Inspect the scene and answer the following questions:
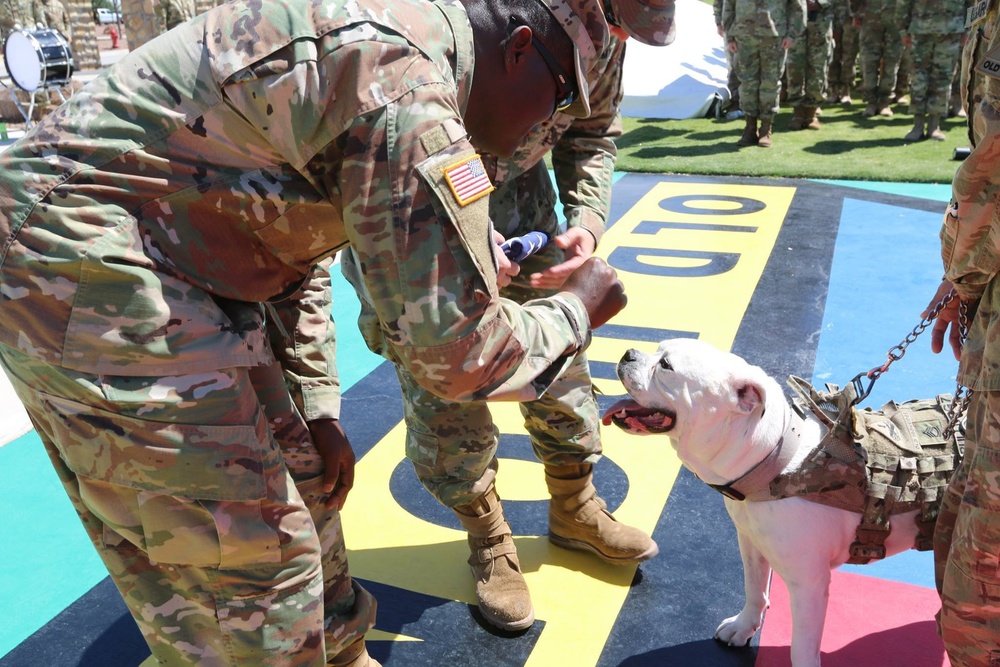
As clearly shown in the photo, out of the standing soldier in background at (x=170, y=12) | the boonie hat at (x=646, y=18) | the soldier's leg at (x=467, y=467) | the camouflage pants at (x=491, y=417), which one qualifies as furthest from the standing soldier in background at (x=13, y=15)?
the boonie hat at (x=646, y=18)

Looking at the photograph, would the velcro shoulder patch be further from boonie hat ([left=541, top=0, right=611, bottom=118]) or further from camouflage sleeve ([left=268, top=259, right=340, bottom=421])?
camouflage sleeve ([left=268, top=259, right=340, bottom=421])

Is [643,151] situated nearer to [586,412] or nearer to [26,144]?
[586,412]

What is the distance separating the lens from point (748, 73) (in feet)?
35.0

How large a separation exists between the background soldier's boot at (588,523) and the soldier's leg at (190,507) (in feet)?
5.36

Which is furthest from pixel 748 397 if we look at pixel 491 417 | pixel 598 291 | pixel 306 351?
pixel 306 351

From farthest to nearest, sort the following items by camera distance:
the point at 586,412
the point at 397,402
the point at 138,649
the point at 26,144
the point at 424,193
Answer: the point at 397,402
the point at 586,412
the point at 138,649
the point at 26,144
the point at 424,193

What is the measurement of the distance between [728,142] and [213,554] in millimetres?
10497

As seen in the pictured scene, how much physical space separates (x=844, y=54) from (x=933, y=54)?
3.52 meters

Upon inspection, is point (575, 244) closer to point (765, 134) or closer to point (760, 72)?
point (760, 72)

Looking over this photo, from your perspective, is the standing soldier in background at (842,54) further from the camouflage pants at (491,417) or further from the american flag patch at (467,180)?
the american flag patch at (467,180)

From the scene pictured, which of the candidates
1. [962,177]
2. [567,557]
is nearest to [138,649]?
[567,557]

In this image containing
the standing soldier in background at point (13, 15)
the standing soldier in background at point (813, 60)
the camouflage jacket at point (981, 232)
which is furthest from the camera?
the standing soldier in background at point (13, 15)

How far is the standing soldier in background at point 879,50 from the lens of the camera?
11664 millimetres

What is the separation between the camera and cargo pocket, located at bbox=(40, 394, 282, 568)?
1629 millimetres
